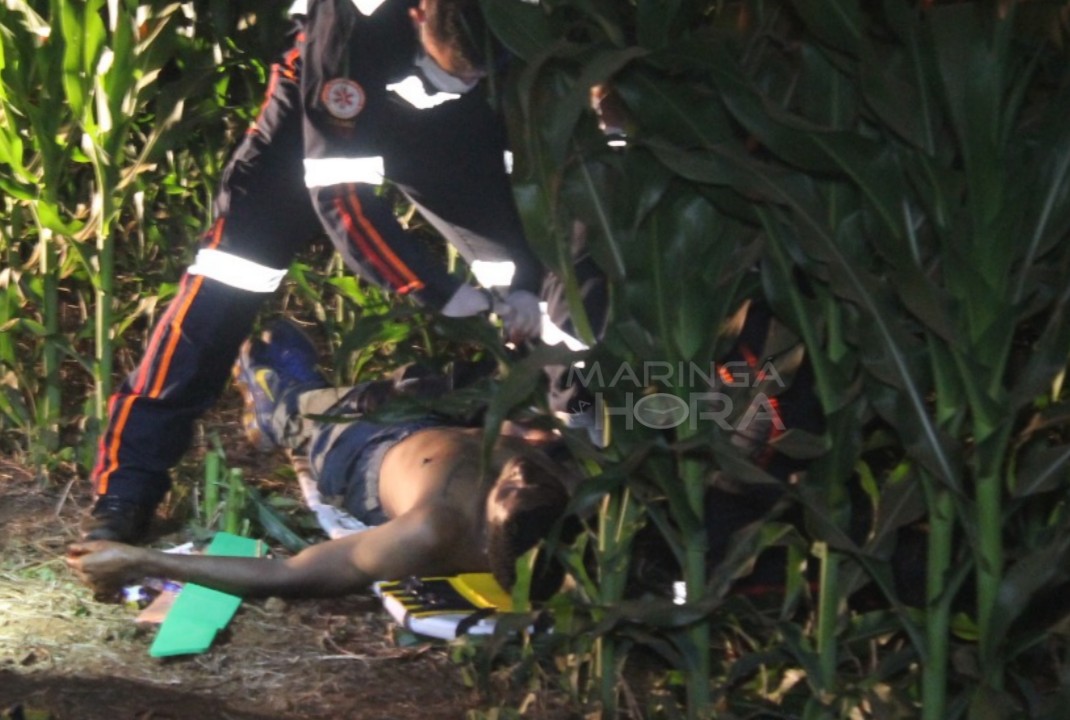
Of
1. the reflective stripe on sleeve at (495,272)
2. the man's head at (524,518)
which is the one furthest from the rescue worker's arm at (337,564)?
the reflective stripe on sleeve at (495,272)

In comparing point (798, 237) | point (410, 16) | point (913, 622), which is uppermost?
point (410, 16)

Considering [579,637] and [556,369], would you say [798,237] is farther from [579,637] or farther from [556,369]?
[556,369]

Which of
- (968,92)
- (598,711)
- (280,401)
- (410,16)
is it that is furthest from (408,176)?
(968,92)

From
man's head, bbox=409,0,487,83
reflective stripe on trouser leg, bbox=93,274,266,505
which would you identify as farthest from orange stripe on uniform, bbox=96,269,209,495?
man's head, bbox=409,0,487,83

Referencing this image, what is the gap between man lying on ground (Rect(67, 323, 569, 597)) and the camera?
2721 mm

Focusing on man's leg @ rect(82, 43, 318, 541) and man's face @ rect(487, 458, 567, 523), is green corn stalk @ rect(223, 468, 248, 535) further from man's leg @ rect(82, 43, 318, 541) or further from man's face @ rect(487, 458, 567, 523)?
man's face @ rect(487, 458, 567, 523)

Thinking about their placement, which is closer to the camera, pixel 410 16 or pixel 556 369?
pixel 556 369

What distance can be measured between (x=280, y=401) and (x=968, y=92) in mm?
2435

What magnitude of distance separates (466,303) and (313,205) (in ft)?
1.51

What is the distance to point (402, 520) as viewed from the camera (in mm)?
2979

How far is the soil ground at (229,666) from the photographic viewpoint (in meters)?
2.49

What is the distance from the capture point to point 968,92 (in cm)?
191

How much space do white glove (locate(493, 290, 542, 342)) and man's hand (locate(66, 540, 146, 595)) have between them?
97 cm

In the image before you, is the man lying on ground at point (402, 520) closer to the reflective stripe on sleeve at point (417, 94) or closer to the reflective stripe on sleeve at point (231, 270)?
the reflective stripe on sleeve at point (231, 270)
